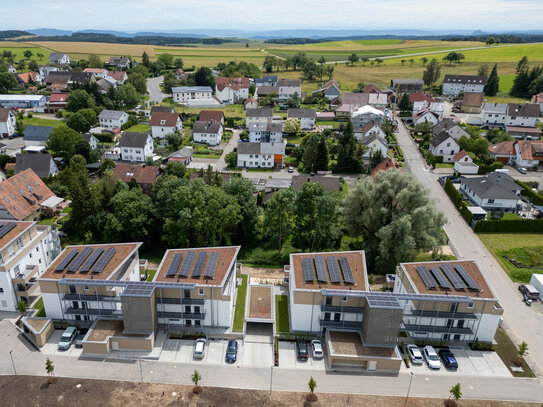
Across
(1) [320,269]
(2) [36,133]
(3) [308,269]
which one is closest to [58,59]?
(2) [36,133]

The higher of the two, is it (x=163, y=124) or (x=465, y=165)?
(x=163, y=124)

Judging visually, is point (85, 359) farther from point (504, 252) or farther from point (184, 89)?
point (184, 89)

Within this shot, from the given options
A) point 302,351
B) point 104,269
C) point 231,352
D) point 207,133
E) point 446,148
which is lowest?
point 231,352

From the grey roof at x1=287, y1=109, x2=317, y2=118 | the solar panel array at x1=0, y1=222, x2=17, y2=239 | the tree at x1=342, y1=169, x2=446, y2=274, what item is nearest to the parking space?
the tree at x1=342, y1=169, x2=446, y2=274

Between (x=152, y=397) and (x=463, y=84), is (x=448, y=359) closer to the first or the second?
(x=152, y=397)

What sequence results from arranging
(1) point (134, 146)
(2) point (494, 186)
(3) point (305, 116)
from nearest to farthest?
1. (2) point (494, 186)
2. (1) point (134, 146)
3. (3) point (305, 116)

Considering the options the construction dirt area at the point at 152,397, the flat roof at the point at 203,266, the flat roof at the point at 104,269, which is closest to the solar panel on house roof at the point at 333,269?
the flat roof at the point at 203,266

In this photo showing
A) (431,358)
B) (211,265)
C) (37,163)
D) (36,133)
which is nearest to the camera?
(431,358)

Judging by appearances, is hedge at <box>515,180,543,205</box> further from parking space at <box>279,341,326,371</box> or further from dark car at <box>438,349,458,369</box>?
parking space at <box>279,341,326,371</box>

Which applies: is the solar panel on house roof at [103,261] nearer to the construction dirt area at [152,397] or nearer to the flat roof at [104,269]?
the flat roof at [104,269]
